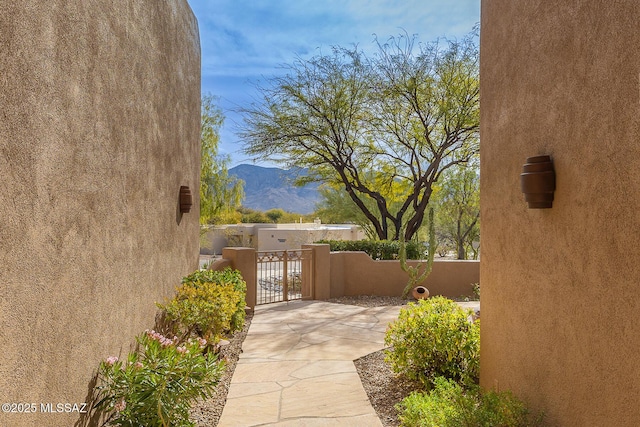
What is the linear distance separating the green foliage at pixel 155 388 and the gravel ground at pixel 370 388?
1.97 ft

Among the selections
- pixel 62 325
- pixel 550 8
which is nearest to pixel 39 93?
pixel 62 325

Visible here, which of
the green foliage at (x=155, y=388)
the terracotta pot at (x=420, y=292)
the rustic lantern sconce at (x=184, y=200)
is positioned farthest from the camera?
the terracotta pot at (x=420, y=292)

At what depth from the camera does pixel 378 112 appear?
1325cm

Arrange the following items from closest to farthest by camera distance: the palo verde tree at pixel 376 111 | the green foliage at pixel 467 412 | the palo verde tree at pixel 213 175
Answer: the green foliage at pixel 467 412 → the palo verde tree at pixel 376 111 → the palo verde tree at pixel 213 175

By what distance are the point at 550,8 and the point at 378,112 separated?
10.8 m

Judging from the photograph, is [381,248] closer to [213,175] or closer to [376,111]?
[376,111]

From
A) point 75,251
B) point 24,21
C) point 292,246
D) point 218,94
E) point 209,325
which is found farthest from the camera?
point 292,246

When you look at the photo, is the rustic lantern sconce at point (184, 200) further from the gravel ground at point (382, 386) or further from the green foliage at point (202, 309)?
the gravel ground at point (382, 386)

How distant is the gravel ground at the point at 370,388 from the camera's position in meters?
3.63

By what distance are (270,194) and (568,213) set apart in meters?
139

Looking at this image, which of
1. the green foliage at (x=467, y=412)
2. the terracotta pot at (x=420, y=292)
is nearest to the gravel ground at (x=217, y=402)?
the green foliage at (x=467, y=412)

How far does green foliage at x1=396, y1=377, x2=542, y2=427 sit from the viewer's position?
266 cm

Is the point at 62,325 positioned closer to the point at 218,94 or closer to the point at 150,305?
the point at 150,305

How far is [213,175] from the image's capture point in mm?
18281
